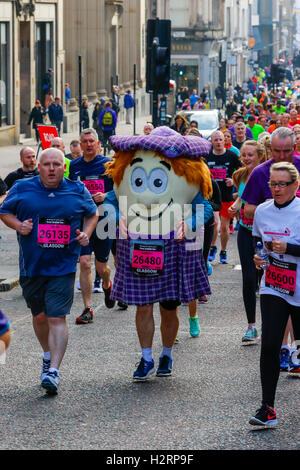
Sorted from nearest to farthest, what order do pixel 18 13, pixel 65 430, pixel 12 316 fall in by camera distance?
pixel 65 430
pixel 12 316
pixel 18 13

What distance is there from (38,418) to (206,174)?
2.45 meters

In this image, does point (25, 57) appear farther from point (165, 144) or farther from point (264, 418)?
point (264, 418)

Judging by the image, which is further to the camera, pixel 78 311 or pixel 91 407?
pixel 78 311

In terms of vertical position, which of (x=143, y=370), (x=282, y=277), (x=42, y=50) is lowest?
(x=143, y=370)

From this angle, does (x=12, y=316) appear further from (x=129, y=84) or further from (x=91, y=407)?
(x=129, y=84)

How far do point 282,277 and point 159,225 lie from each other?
60.5 inches

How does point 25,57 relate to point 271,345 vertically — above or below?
above

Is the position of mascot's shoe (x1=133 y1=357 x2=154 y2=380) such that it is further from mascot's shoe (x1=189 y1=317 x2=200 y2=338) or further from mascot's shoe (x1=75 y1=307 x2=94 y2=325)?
mascot's shoe (x1=75 y1=307 x2=94 y2=325)

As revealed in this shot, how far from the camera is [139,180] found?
9.00 meters

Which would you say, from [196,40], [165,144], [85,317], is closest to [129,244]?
[165,144]

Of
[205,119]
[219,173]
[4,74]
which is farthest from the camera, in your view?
[4,74]

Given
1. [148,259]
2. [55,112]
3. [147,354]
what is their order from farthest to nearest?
[55,112], [147,354], [148,259]

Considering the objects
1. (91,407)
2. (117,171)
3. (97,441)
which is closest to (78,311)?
(117,171)

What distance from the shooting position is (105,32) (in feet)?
186
